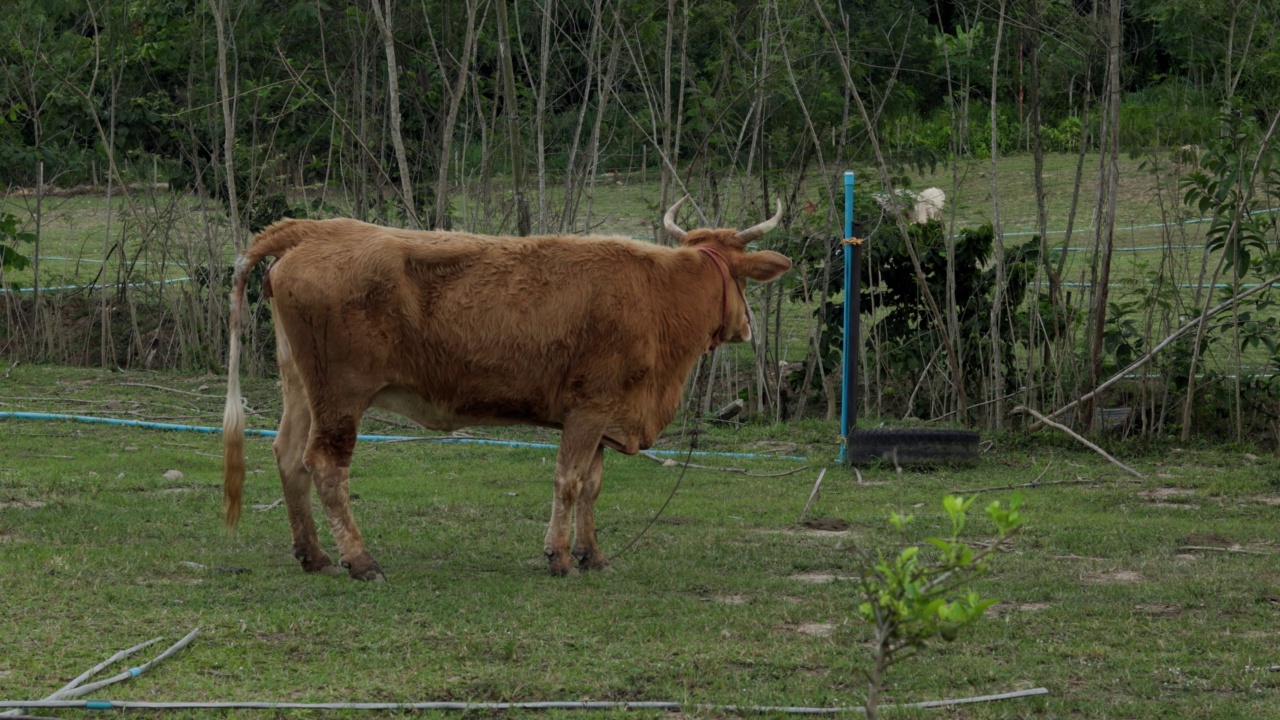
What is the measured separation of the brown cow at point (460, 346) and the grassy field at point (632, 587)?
461 millimetres

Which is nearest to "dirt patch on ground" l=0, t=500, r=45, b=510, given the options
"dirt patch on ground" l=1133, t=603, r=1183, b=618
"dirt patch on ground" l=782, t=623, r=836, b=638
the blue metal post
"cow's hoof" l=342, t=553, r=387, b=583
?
"cow's hoof" l=342, t=553, r=387, b=583

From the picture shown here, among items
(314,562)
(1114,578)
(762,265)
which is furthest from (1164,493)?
(314,562)

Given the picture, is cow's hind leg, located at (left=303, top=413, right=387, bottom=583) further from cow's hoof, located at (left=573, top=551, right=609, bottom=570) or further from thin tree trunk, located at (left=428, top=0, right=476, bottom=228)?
thin tree trunk, located at (left=428, top=0, right=476, bottom=228)

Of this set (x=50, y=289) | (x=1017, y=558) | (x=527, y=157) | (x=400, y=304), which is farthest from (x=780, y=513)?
(x=50, y=289)

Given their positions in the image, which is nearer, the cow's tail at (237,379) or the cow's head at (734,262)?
the cow's tail at (237,379)

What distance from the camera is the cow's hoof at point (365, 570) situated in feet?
23.1

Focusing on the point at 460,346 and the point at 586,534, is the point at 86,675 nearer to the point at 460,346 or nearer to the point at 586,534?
the point at 460,346

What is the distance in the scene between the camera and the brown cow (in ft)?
23.4

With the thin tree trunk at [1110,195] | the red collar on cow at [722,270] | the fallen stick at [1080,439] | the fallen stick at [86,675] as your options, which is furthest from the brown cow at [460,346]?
the thin tree trunk at [1110,195]

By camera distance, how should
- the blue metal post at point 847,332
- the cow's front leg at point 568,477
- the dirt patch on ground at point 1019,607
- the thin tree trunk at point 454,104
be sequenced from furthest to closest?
the thin tree trunk at point 454,104 < the blue metal post at point 847,332 < the cow's front leg at point 568,477 < the dirt patch on ground at point 1019,607

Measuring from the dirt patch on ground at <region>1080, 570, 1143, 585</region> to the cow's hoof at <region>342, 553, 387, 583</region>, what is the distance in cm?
340

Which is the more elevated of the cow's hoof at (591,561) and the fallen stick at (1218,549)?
the cow's hoof at (591,561)

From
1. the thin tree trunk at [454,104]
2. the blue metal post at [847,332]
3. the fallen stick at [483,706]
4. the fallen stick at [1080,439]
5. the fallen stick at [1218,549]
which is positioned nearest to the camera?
the fallen stick at [483,706]

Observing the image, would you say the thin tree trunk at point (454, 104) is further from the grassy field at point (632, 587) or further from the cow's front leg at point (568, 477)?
the cow's front leg at point (568, 477)
